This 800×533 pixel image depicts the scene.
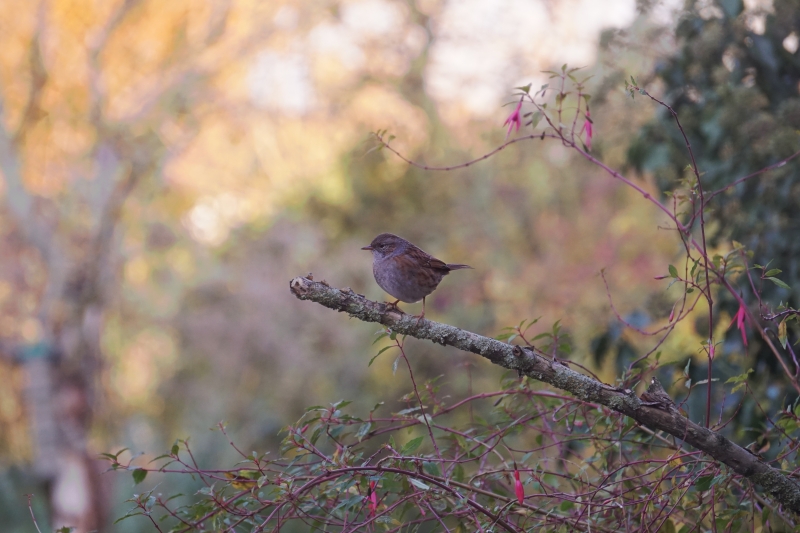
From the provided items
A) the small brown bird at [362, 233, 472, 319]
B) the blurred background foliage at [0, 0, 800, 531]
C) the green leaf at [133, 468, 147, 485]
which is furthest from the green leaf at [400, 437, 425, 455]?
the blurred background foliage at [0, 0, 800, 531]

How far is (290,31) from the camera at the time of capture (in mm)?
11406

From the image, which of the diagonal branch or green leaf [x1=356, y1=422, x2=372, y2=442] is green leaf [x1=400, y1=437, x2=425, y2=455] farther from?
the diagonal branch

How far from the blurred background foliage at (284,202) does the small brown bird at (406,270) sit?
4630 millimetres

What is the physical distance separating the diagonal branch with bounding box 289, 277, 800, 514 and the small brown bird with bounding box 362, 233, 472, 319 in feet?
3.43

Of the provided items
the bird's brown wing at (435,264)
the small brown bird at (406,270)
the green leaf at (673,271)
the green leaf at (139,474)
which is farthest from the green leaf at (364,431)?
the bird's brown wing at (435,264)

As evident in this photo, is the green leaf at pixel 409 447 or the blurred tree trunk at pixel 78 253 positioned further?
the blurred tree trunk at pixel 78 253

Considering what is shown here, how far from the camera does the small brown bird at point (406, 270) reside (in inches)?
Result: 125

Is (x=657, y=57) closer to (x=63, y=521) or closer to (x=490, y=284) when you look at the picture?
(x=490, y=284)

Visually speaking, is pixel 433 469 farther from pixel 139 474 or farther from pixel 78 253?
pixel 78 253

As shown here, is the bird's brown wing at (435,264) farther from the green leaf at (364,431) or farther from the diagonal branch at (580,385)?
the green leaf at (364,431)

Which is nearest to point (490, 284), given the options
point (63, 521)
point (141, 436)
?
point (63, 521)

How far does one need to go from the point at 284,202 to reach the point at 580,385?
1023 centimetres

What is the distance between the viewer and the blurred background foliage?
31.8ft

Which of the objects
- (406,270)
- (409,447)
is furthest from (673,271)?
(406,270)
